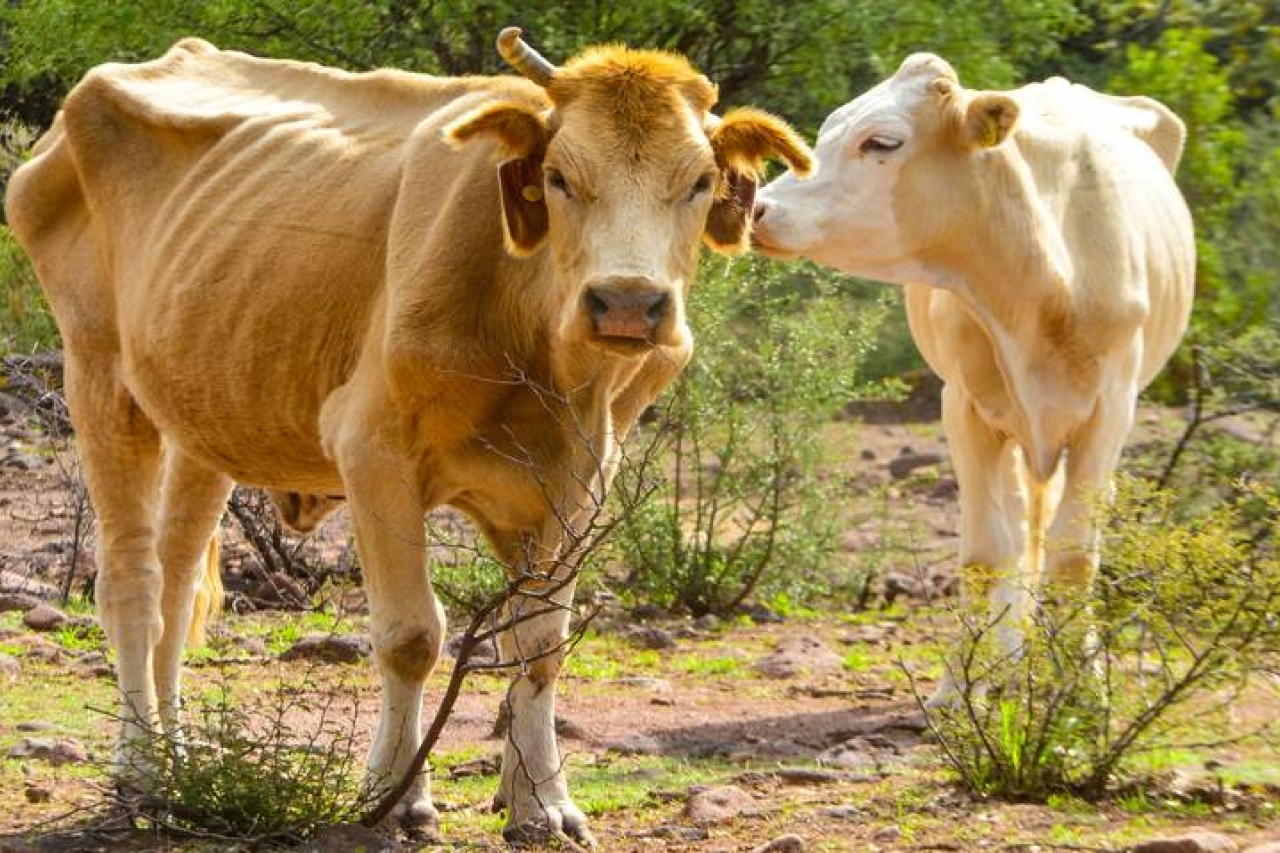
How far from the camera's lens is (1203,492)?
1120 cm

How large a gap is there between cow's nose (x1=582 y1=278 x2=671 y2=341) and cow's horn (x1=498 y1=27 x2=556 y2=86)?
0.72 m

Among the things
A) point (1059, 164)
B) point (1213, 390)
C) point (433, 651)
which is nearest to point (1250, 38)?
point (1213, 390)

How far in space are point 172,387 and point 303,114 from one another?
100 cm

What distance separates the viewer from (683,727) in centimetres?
858

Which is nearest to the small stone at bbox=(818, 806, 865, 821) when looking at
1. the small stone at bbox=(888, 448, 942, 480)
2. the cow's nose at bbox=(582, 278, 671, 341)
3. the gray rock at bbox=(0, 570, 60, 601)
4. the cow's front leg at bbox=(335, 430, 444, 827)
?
the cow's front leg at bbox=(335, 430, 444, 827)

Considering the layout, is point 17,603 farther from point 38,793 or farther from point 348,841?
point 348,841

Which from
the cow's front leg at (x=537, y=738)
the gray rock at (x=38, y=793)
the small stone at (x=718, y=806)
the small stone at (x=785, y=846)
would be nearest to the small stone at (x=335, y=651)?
the gray rock at (x=38, y=793)

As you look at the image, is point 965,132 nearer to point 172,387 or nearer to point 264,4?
point 172,387

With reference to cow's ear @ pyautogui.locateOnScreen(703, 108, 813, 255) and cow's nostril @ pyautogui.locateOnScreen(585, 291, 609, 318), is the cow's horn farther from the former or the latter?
cow's nostril @ pyautogui.locateOnScreen(585, 291, 609, 318)

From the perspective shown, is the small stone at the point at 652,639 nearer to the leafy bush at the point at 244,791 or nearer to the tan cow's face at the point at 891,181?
the tan cow's face at the point at 891,181

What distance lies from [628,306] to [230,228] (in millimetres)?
2034

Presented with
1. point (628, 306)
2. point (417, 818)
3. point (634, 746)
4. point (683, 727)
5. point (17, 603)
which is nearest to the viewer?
point (628, 306)

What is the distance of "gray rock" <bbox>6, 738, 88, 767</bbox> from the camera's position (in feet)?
24.4

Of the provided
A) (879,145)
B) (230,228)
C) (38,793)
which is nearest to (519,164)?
(230,228)
